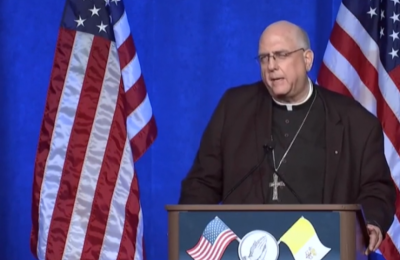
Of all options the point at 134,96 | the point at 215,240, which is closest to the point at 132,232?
the point at 134,96

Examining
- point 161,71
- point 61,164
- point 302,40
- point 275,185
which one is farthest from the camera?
point 161,71

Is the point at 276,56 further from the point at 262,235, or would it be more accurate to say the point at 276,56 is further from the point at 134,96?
the point at 134,96

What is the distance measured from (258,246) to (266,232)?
0.15 ft

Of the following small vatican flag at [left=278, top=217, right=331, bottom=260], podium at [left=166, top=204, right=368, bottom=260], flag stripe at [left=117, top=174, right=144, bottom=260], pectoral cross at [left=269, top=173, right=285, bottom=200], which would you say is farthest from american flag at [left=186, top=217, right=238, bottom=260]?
flag stripe at [left=117, top=174, right=144, bottom=260]

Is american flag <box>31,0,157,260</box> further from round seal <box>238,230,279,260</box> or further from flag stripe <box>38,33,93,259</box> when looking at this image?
round seal <box>238,230,279,260</box>

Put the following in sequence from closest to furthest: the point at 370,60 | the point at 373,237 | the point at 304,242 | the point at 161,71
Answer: the point at 304,242 < the point at 373,237 < the point at 370,60 < the point at 161,71

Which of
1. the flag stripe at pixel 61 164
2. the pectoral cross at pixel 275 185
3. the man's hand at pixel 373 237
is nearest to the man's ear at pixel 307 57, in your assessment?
the pectoral cross at pixel 275 185

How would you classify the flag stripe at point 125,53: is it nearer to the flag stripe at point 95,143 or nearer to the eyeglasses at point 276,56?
the flag stripe at point 95,143

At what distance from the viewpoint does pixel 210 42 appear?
4.91 metres

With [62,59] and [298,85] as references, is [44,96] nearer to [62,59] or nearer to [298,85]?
[62,59]

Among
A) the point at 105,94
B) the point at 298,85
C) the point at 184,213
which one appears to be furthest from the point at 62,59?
the point at 184,213

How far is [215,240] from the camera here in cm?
245

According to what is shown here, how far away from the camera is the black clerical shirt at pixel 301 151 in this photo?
10.7ft

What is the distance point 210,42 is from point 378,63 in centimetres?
98
